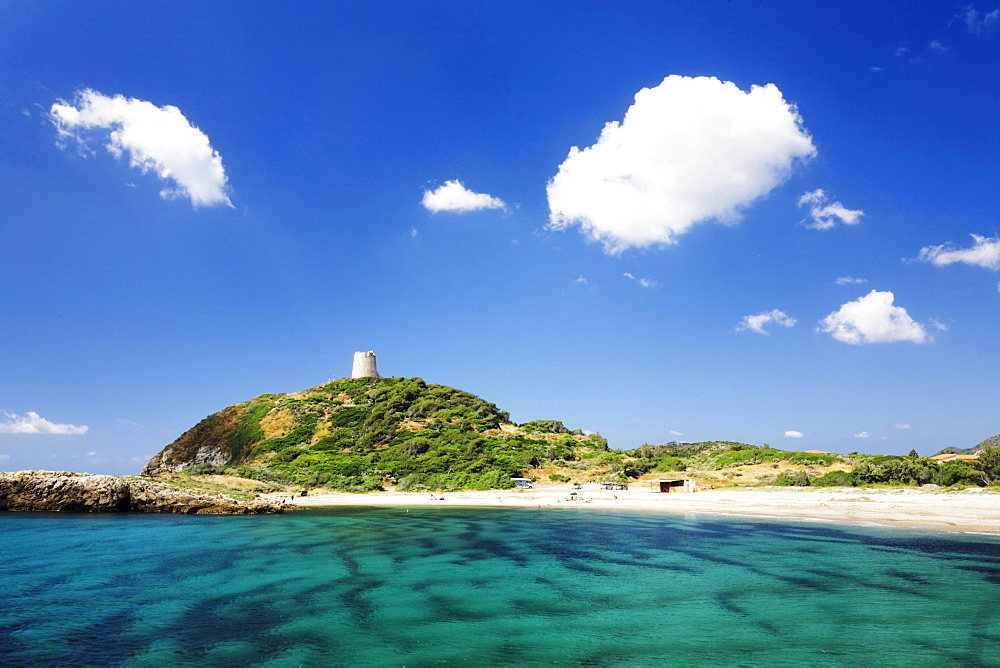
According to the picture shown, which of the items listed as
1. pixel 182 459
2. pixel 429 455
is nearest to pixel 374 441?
pixel 429 455

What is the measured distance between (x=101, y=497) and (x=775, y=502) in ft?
192

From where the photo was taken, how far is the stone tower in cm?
12725

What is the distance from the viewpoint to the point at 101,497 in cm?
4488

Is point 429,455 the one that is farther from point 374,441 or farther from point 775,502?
point 775,502

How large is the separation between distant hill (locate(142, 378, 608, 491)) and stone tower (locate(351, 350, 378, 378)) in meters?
4.52

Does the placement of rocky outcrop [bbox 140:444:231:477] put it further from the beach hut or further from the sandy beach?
the beach hut

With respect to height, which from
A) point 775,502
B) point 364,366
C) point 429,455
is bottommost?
point 775,502

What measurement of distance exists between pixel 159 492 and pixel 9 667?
3949 cm

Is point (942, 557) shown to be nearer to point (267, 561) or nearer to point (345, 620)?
point (345, 620)

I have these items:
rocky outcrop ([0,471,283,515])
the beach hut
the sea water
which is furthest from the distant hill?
the sea water

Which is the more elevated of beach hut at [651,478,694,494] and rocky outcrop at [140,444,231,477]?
rocky outcrop at [140,444,231,477]

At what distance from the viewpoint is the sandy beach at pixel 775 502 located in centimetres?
3500

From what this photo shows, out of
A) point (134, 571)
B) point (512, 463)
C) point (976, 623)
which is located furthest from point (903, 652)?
point (512, 463)

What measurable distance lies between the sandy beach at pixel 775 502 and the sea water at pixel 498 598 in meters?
6.03
